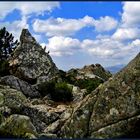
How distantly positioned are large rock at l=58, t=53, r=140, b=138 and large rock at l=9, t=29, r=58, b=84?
15754 mm

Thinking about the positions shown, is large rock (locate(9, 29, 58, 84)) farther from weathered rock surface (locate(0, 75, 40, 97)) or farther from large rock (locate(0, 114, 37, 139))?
large rock (locate(0, 114, 37, 139))

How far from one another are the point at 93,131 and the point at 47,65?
20.1 meters

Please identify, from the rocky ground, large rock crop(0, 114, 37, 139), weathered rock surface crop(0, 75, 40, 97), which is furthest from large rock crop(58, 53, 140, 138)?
weathered rock surface crop(0, 75, 40, 97)

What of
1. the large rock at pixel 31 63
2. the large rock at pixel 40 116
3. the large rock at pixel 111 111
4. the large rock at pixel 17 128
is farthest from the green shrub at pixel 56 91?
the large rock at pixel 17 128

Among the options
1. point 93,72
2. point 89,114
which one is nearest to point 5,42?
point 93,72

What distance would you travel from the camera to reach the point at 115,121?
92.2 feet

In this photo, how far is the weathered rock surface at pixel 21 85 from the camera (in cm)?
4150

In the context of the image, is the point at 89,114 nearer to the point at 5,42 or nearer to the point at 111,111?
the point at 111,111

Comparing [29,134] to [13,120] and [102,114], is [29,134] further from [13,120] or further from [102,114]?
[102,114]

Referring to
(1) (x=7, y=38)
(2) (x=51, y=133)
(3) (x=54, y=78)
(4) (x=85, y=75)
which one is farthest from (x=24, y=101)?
(1) (x=7, y=38)

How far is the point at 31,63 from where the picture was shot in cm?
4619

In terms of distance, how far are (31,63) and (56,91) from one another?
19.6ft

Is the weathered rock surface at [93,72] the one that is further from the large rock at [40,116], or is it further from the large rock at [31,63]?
the large rock at [40,116]

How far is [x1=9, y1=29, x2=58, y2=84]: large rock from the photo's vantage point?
1789 inches
